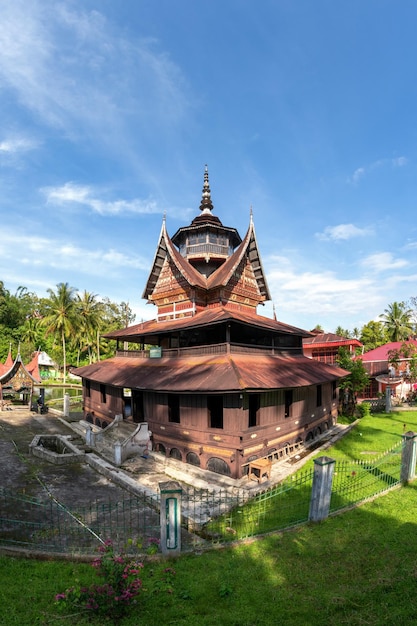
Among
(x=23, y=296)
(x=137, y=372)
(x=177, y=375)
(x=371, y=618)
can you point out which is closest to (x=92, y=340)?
(x=23, y=296)

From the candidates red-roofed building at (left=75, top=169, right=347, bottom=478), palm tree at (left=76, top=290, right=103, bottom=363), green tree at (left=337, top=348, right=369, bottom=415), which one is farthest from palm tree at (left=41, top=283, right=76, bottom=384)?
green tree at (left=337, top=348, right=369, bottom=415)

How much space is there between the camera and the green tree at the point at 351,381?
2612cm

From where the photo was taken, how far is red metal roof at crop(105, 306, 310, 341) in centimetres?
1536

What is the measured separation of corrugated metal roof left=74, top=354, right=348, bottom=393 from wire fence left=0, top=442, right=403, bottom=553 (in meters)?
3.72

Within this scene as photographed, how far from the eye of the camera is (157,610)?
583 centimetres

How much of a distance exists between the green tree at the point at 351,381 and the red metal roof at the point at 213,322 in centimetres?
746

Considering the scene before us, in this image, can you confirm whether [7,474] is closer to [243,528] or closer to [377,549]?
[243,528]

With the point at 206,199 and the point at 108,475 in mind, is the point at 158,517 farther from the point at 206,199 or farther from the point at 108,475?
the point at 206,199

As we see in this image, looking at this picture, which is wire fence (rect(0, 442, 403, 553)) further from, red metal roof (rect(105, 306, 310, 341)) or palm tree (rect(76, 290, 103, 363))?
palm tree (rect(76, 290, 103, 363))

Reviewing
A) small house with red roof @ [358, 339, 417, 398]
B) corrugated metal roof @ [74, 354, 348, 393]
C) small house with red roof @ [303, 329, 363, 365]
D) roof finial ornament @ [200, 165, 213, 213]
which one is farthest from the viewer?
small house with red roof @ [303, 329, 363, 365]

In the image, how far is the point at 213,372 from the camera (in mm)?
13961

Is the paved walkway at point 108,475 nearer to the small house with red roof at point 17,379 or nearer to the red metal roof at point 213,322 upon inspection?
the red metal roof at point 213,322

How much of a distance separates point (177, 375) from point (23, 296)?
230 feet

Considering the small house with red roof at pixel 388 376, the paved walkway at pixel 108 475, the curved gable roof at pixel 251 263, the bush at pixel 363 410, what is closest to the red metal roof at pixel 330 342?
the small house with red roof at pixel 388 376
